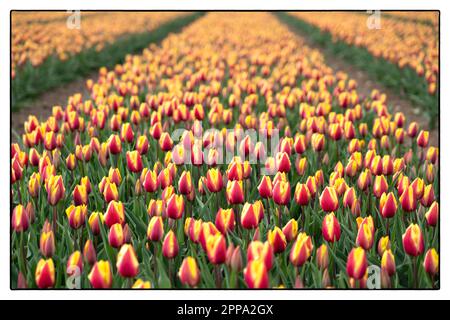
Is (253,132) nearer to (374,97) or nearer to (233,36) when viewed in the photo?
(374,97)

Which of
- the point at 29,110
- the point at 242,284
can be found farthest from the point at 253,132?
the point at 29,110

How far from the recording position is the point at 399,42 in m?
10.5

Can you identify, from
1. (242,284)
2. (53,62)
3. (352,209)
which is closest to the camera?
(242,284)

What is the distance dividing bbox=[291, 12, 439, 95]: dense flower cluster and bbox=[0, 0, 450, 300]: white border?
3.87m

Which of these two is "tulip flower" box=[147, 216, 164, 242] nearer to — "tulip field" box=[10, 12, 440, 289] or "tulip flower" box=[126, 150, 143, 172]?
"tulip field" box=[10, 12, 440, 289]

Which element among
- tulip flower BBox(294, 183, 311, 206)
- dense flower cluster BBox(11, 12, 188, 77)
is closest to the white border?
tulip flower BBox(294, 183, 311, 206)

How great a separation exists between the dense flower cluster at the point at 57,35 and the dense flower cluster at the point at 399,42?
179 inches

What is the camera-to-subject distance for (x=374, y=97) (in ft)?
18.6

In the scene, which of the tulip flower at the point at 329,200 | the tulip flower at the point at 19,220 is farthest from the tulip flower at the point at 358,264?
the tulip flower at the point at 19,220

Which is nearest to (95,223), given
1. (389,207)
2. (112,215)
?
(112,215)

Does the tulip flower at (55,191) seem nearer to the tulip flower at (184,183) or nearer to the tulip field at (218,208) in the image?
the tulip field at (218,208)
